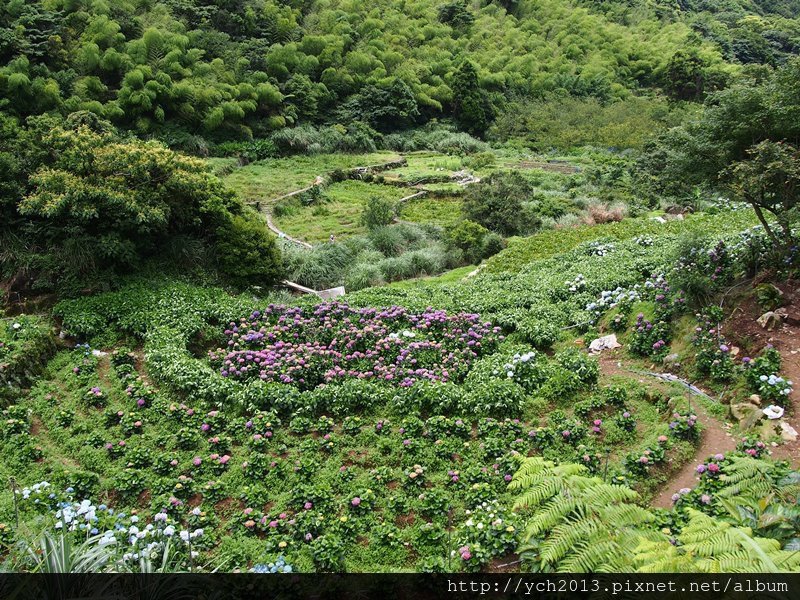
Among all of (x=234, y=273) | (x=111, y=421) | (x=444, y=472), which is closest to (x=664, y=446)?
(x=444, y=472)

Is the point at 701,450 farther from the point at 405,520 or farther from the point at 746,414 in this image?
the point at 405,520

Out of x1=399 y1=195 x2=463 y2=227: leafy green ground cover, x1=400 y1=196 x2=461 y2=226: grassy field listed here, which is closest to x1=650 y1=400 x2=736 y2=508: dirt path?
x1=399 y1=195 x2=463 y2=227: leafy green ground cover

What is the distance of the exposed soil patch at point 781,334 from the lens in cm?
532

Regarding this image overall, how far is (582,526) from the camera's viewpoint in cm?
317

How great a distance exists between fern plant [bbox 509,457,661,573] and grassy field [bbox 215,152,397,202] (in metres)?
17.4

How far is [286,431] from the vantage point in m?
6.32

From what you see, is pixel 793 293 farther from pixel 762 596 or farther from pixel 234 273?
pixel 234 273

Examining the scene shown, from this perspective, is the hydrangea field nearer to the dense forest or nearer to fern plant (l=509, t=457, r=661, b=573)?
the dense forest

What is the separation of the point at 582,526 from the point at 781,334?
13.9 feet

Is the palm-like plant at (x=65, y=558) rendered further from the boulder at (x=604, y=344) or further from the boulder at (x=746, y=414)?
the boulder at (x=604, y=344)

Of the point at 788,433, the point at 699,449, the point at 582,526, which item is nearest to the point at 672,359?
the point at 699,449

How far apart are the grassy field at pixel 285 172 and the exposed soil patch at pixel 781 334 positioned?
52.1ft

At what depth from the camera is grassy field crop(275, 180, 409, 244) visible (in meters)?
17.0

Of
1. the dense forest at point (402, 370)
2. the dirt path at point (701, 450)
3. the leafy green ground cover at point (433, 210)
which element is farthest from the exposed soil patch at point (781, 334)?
the leafy green ground cover at point (433, 210)
